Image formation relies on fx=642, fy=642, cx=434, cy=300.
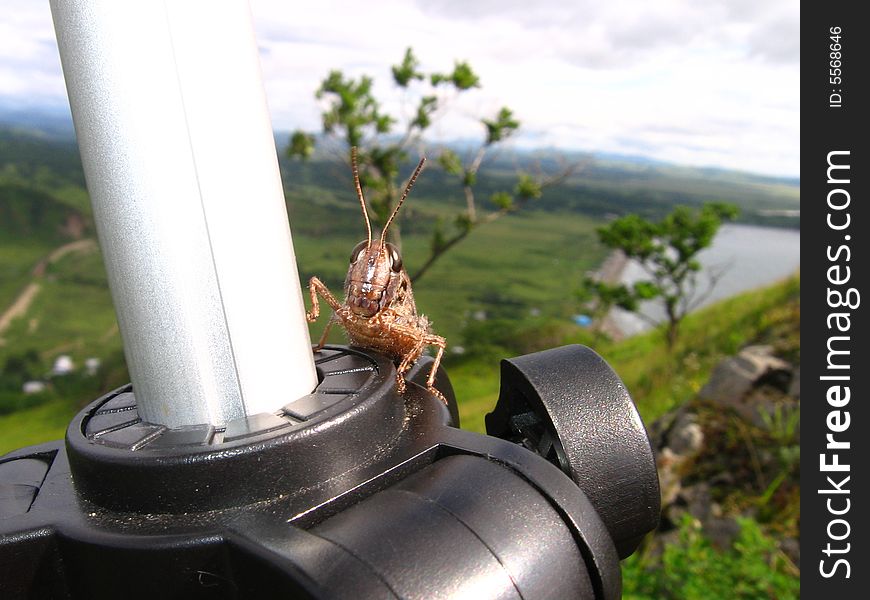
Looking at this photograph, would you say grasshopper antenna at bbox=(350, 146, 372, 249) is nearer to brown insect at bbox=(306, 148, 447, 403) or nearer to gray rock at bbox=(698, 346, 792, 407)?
brown insect at bbox=(306, 148, 447, 403)

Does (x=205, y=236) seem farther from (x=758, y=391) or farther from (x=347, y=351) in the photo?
(x=758, y=391)

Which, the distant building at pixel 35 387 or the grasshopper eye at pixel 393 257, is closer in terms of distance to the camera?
the grasshopper eye at pixel 393 257

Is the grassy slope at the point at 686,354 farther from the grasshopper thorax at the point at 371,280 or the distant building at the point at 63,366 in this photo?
the grasshopper thorax at the point at 371,280

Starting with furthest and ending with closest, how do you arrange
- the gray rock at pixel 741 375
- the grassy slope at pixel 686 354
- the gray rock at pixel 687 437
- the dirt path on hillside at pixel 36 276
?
1. the dirt path on hillside at pixel 36 276
2. the grassy slope at pixel 686 354
3. the gray rock at pixel 741 375
4. the gray rock at pixel 687 437

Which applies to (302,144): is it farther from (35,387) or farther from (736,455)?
(35,387)

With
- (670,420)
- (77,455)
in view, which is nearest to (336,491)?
(77,455)

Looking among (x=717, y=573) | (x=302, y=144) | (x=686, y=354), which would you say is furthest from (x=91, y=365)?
(x=686, y=354)

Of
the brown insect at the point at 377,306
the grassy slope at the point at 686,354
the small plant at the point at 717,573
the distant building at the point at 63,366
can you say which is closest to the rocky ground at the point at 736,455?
the small plant at the point at 717,573
